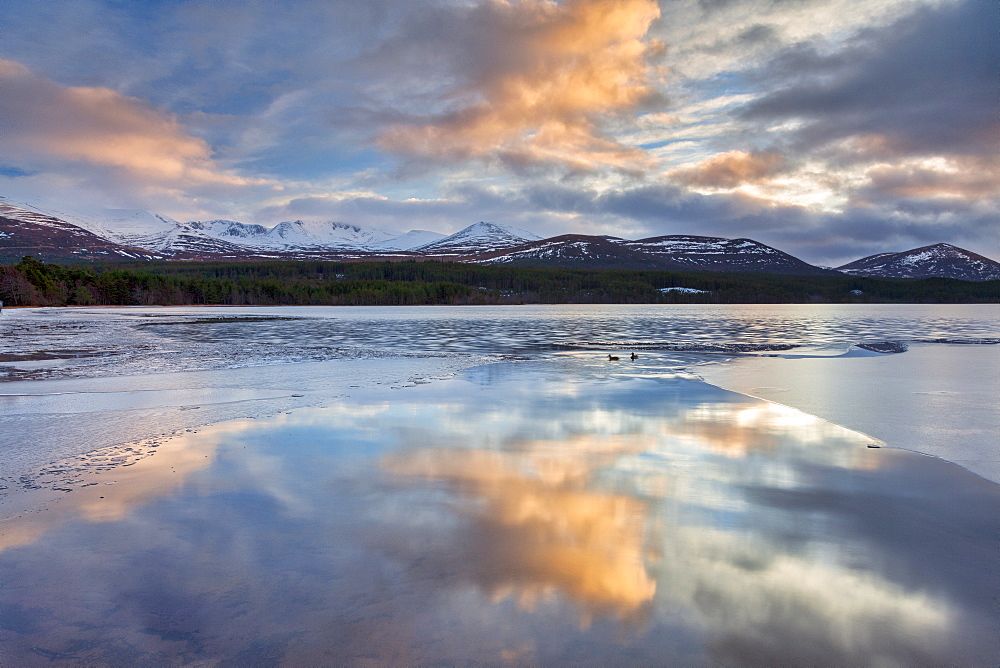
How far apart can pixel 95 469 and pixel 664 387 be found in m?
11.6

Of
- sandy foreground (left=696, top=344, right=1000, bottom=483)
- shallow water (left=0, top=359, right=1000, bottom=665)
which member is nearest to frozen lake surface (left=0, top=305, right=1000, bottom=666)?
shallow water (left=0, top=359, right=1000, bottom=665)

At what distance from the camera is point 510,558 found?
496 centimetres

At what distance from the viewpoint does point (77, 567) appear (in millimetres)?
4711

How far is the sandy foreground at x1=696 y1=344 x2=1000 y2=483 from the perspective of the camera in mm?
9008

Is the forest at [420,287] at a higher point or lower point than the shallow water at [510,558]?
higher

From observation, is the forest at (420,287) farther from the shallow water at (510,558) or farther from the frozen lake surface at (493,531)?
the shallow water at (510,558)

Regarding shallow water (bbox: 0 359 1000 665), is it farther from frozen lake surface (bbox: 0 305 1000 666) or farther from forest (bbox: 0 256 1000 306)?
forest (bbox: 0 256 1000 306)

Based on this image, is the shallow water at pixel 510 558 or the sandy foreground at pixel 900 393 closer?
the shallow water at pixel 510 558

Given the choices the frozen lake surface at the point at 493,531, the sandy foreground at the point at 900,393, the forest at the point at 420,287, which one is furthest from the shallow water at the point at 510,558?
the forest at the point at 420,287

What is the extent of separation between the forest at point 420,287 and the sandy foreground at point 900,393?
4140 inches

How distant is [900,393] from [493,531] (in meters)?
12.1

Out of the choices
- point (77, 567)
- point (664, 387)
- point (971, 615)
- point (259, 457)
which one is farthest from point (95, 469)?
point (664, 387)

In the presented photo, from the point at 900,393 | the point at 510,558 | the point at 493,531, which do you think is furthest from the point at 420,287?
Answer: the point at 510,558

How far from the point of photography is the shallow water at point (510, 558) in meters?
3.76
